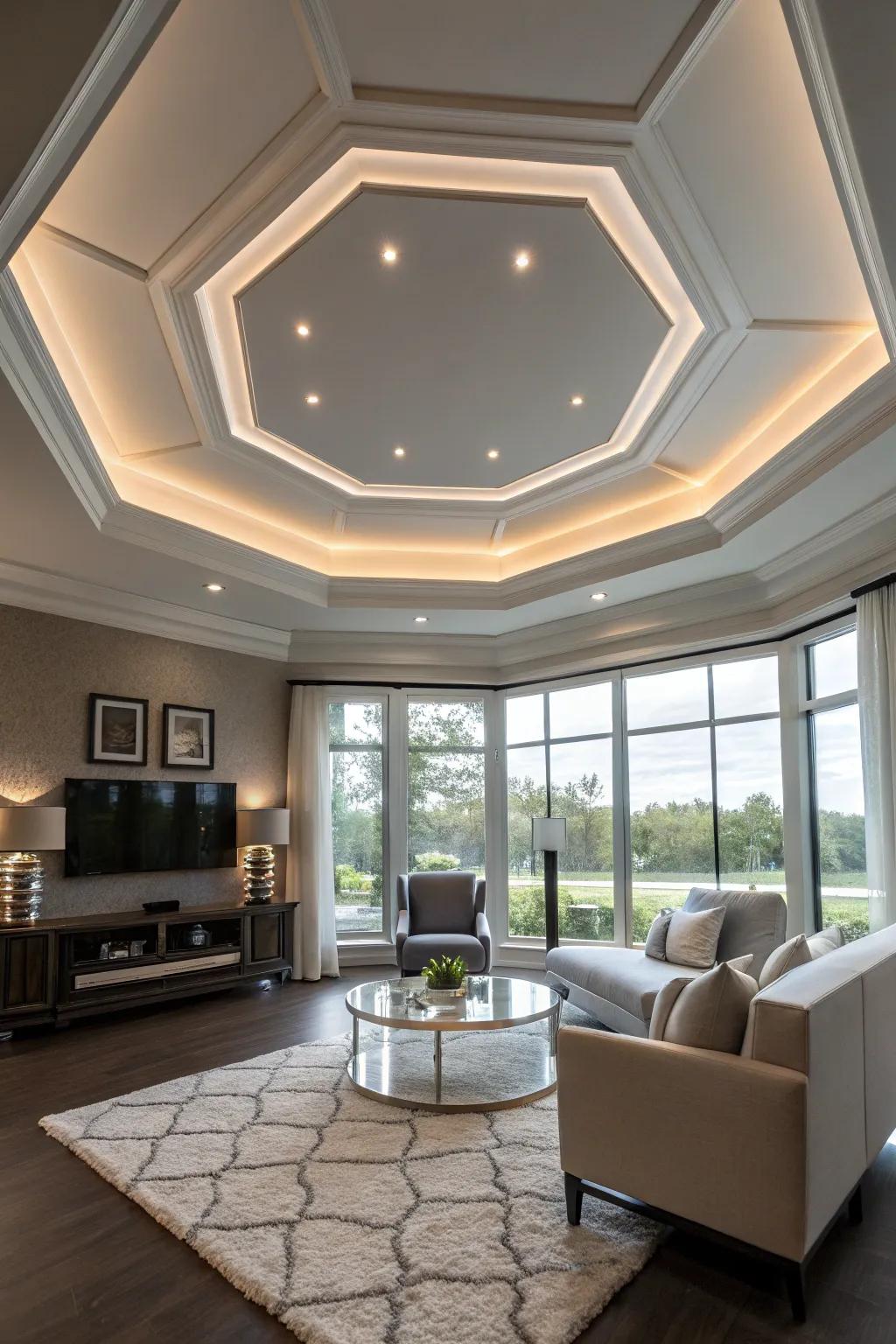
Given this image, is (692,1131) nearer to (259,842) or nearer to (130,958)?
(130,958)

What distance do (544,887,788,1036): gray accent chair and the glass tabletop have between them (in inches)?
16.4

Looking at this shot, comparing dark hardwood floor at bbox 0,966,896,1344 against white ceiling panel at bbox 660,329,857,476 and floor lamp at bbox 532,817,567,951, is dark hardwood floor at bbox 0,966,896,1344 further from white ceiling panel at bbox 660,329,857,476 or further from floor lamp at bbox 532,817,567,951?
white ceiling panel at bbox 660,329,857,476

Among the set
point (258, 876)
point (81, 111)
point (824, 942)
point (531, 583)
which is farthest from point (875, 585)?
point (258, 876)

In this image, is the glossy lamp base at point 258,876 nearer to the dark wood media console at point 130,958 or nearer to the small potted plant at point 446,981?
the dark wood media console at point 130,958

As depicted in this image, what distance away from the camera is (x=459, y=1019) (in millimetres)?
3971

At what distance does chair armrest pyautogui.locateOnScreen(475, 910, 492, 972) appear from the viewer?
6.10 meters

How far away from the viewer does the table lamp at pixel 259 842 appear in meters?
6.70

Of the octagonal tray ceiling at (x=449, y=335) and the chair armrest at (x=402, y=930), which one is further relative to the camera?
the chair armrest at (x=402, y=930)

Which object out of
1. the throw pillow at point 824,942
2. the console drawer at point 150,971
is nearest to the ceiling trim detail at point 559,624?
the throw pillow at point 824,942

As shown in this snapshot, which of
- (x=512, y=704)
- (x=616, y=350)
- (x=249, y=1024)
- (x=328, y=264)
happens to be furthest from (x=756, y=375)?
(x=249, y=1024)

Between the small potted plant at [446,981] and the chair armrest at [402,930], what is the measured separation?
1518 millimetres

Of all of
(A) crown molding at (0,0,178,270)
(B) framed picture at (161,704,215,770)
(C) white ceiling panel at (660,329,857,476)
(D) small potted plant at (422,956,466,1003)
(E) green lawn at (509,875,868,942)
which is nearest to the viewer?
(A) crown molding at (0,0,178,270)

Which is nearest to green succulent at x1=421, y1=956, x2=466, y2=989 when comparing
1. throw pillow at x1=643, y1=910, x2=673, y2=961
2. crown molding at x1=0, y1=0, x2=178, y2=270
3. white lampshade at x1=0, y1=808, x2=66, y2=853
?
throw pillow at x1=643, y1=910, x2=673, y2=961

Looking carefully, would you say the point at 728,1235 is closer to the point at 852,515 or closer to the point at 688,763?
the point at 852,515
